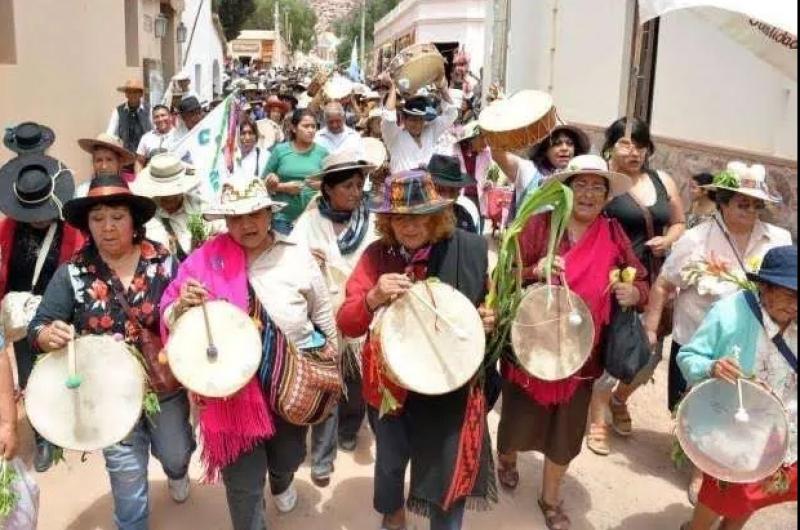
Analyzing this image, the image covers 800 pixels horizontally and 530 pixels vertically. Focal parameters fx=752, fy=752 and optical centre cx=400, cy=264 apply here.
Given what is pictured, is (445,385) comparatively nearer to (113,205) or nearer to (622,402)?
(113,205)

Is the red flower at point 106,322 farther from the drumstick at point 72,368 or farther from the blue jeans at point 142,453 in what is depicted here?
the blue jeans at point 142,453

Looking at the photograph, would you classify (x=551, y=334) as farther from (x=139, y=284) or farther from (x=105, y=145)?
(x=105, y=145)

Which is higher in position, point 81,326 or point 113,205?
point 113,205

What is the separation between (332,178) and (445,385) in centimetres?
181

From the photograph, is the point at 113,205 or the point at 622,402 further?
the point at 622,402

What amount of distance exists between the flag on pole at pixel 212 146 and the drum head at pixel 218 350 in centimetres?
243

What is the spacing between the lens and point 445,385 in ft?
9.21

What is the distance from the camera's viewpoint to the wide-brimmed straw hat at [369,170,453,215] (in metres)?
2.91

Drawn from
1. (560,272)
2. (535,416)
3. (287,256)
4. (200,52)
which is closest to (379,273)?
(287,256)

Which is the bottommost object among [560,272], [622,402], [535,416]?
[622,402]

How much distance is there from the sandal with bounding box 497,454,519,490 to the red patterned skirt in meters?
1.19

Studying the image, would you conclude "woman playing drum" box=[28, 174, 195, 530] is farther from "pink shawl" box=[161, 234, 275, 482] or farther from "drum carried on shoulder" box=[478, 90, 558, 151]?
"drum carried on shoulder" box=[478, 90, 558, 151]

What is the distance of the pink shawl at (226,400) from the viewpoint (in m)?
3.05

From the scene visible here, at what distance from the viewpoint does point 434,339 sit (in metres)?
2.87
